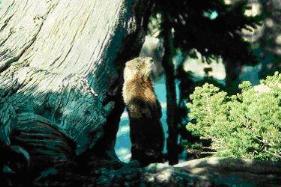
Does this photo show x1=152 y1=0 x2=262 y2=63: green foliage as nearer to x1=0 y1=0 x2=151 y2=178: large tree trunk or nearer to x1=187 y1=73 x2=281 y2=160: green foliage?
x1=0 y1=0 x2=151 y2=178: large tree trunk

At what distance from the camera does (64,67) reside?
541 cm

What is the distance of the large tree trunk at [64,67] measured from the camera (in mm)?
4168

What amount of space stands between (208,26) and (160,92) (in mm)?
11878

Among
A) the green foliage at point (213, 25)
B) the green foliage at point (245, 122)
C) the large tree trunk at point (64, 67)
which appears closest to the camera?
the large tree trunk at point (64, 67)

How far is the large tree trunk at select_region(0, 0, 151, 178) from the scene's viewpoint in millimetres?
4168

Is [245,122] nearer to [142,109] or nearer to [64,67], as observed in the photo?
[142,109]

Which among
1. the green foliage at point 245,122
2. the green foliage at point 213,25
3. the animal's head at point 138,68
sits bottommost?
the green foliage at point 245,122

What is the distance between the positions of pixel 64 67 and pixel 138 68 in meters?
1.19

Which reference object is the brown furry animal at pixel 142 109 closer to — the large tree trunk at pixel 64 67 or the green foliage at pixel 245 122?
the large tree trunk at pixel 64 67

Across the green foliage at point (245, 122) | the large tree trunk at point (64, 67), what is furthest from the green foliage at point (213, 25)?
the green foliage at point (245, 122)

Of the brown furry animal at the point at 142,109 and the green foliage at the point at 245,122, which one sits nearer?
the green foliage at the point at 245,122

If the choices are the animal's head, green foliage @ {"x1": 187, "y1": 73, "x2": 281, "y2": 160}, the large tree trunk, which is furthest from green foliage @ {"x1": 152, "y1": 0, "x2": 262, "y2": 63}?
green foliage @ {"x1": 187, "y1": 73, "x2": 281, "y2": 160}

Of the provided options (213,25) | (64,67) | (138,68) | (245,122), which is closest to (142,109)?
(138,68)

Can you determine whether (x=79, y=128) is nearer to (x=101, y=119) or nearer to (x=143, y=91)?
(x=101, y=119)
